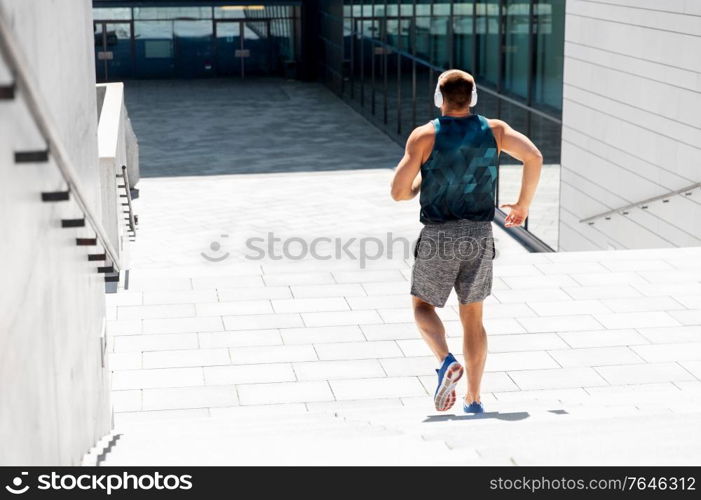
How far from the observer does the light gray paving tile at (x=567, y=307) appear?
8.62m

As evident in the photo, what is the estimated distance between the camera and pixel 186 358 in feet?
25.2

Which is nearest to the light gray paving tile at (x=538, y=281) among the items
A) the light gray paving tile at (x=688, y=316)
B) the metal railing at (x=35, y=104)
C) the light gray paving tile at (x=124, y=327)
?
the light gray paving tile at (x=688, y=316)

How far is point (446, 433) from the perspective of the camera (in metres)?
5.02

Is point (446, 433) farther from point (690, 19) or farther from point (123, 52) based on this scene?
point (123, 52)

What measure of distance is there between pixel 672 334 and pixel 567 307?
3.11 feet

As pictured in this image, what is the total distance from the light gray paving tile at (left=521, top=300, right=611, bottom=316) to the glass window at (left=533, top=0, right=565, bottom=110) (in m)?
7.28

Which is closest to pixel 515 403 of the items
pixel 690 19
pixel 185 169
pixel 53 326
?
pixel 53 326

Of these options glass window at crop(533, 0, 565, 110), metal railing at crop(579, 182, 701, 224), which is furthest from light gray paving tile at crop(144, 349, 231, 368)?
glass window at crop(533, 0, 565, 110)

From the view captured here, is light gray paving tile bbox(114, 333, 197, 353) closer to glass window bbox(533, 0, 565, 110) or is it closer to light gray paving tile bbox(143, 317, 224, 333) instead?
light gray paving tile bbox(143, 317, 224, 333)

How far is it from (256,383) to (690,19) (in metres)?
6.88

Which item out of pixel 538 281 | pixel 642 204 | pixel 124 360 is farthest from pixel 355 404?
pixel 642 204

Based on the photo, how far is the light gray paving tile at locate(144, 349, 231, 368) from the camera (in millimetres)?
7578
